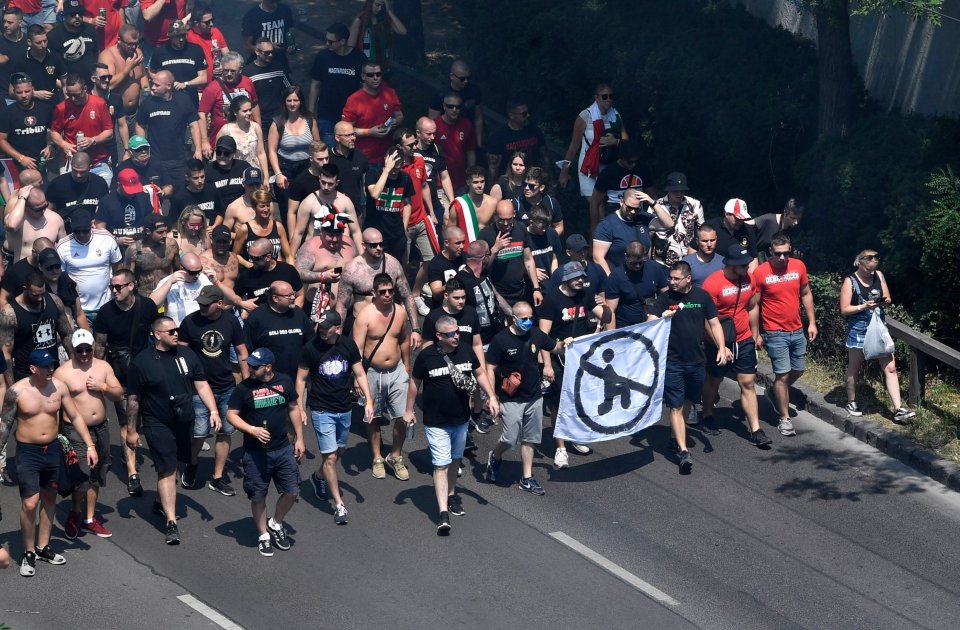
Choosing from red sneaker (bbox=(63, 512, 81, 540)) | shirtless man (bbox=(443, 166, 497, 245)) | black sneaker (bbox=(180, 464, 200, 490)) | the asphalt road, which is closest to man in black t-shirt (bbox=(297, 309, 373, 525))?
the asphalt road

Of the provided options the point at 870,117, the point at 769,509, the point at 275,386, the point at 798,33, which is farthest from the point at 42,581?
the point at 798,33

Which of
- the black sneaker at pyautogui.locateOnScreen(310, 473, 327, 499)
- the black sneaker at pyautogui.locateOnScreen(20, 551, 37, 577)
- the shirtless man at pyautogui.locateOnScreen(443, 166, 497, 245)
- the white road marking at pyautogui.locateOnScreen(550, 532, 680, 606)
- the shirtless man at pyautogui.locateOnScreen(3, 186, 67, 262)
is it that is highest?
the shirtless man at pyautogui.locateOnScreen(443, 166, 497, 245)

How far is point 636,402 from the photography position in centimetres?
1388

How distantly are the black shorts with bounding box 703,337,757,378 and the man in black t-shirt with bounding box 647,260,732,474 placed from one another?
0.32 metres

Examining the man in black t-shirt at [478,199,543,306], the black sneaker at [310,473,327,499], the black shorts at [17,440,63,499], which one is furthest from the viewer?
the man in black t-shirt at [478,199,543,306]

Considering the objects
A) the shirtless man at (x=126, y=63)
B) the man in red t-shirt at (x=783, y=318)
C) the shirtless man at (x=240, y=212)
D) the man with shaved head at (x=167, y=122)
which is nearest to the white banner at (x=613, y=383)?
the man in red t-shirt at (x=783, y=318)

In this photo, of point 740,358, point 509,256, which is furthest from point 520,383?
point 740,358

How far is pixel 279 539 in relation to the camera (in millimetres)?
11922

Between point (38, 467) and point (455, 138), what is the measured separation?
8080mm

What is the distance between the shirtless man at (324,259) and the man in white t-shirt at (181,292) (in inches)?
49.8

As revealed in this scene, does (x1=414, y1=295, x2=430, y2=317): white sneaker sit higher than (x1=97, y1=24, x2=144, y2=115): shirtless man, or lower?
lower

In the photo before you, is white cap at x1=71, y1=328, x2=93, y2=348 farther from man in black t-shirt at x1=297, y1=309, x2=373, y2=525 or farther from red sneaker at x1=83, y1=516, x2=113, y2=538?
man in black t-shirt at x1=297, y1=309, x2=373, y2=525

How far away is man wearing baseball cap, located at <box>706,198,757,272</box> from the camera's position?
15.5 meters

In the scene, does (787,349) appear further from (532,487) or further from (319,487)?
(319,487)
